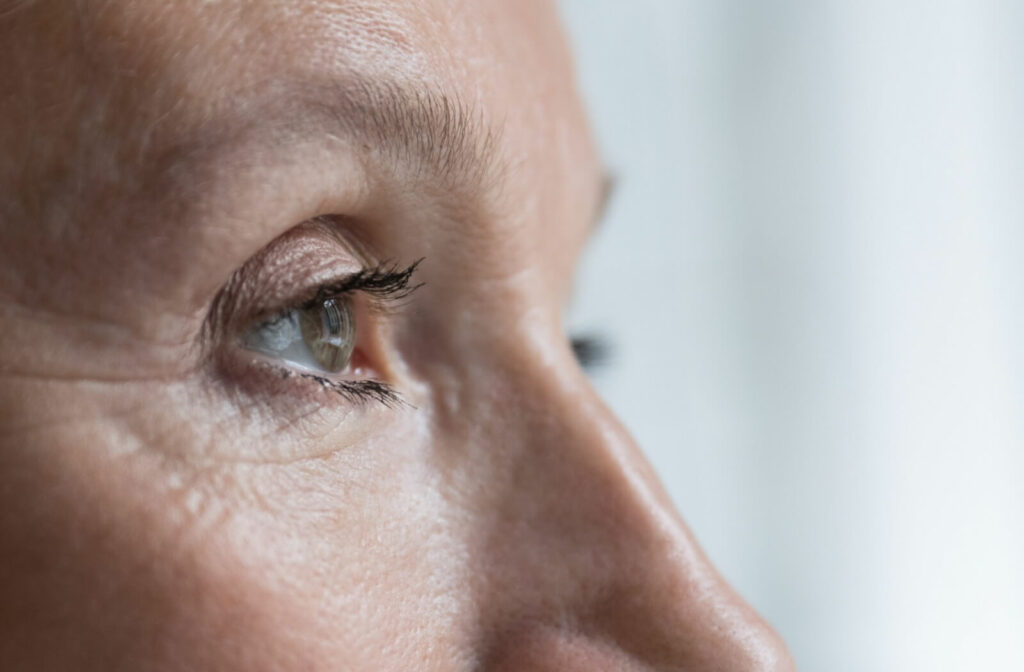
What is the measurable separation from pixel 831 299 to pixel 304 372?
5.16ft

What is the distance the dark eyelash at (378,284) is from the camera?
0.53 meters

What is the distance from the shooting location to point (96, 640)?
44cm

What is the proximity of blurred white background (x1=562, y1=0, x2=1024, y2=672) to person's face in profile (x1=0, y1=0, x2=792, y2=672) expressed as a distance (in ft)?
4.02

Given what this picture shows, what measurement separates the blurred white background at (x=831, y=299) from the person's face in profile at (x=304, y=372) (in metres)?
1.23

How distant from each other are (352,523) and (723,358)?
162 cm

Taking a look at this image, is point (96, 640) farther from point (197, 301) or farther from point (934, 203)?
point (934, 203)

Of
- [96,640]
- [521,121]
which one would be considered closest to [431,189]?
[521,121]

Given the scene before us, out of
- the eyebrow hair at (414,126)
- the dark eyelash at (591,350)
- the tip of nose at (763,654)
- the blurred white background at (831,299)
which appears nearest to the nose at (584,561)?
the tip of nose at (763,654)

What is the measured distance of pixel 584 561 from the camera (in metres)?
0.56

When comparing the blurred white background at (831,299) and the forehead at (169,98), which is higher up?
the blurred white background at (831,299)

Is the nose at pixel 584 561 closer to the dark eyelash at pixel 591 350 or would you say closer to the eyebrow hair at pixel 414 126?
the eyebrow hair at pixel 414 126

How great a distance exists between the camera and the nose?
54cm

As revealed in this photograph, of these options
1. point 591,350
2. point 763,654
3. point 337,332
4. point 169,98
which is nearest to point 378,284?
point 337,332

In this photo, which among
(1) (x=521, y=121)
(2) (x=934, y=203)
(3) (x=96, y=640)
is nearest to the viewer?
(3) (x=96, y=640)
